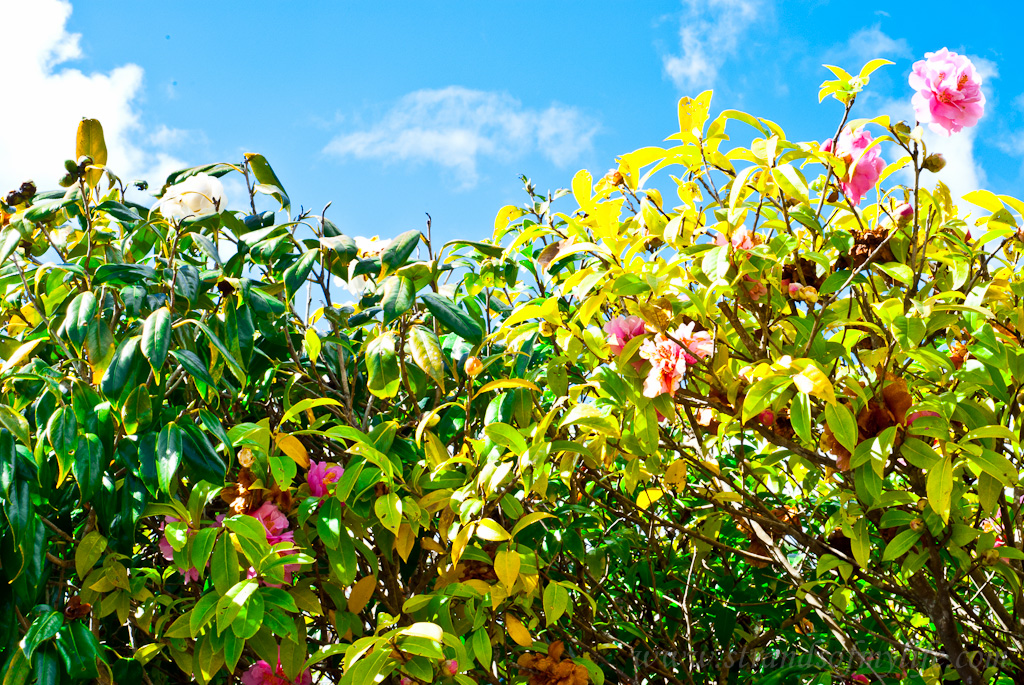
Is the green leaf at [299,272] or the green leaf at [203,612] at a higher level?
the green leaf at [299,272]

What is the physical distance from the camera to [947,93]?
1342 millimetres

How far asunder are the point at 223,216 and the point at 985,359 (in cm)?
140

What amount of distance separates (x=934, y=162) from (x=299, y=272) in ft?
3.60

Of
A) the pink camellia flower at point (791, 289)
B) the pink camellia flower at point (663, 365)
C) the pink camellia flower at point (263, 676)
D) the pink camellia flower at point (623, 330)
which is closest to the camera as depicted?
the pink camellia flower at point (663, 365)

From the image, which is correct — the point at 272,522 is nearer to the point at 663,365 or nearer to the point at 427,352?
the point at 427,352

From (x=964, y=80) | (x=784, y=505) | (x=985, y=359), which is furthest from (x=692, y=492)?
(x=964, y=80)

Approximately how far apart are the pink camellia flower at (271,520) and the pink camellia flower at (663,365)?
2.21 ft

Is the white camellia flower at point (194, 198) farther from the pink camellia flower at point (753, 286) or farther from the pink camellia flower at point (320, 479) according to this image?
the pink camellia flower at point (753, 286)

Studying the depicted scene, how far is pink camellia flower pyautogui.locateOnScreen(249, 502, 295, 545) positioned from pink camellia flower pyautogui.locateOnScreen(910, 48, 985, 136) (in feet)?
4.25

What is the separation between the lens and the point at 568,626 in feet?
6.41

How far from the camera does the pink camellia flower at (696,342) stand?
4.14 ft

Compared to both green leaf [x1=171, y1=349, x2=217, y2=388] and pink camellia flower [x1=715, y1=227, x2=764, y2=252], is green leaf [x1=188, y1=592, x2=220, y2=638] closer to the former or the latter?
green leaf [x1=171, y1=349, x2=217, y2=388]

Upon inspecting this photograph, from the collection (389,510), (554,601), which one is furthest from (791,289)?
(389,510)

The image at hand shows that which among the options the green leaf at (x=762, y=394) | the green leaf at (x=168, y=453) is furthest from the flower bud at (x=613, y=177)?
the green leaf at (x=168, y=453)
